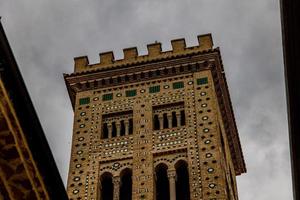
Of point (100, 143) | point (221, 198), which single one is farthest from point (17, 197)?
point (100, 143)

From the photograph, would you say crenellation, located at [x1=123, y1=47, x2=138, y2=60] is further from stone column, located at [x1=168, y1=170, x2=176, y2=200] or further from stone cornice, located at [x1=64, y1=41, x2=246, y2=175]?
stone column, located at [x1=168, y1=170, x2=176, y2=200]

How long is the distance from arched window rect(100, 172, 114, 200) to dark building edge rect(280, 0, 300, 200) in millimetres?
13073

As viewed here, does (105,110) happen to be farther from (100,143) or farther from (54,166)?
(54,166)

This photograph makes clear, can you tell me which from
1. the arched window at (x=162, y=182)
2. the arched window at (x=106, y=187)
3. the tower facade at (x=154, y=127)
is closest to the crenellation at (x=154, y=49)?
the tower facade at (x=154, y=127)

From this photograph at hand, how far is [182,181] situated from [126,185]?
1.49 m

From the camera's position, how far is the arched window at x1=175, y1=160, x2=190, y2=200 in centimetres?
2211

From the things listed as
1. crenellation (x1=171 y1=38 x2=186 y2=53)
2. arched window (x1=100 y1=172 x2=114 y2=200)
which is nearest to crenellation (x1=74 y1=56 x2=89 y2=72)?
crenellation (x1=171 y1=38 x2=186 y2=53)

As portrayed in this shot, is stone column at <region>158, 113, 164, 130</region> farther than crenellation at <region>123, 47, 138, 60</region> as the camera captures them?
No

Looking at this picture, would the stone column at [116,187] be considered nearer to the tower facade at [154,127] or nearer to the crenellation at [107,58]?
the tower facade at [154,127]

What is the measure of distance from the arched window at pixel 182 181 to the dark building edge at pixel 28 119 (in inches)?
475

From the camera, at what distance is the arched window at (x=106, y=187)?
22422 millimetres

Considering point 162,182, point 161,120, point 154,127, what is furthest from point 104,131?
point 162,182

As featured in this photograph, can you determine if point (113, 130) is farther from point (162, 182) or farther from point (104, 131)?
point (162, 182)

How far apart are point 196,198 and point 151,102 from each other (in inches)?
156
